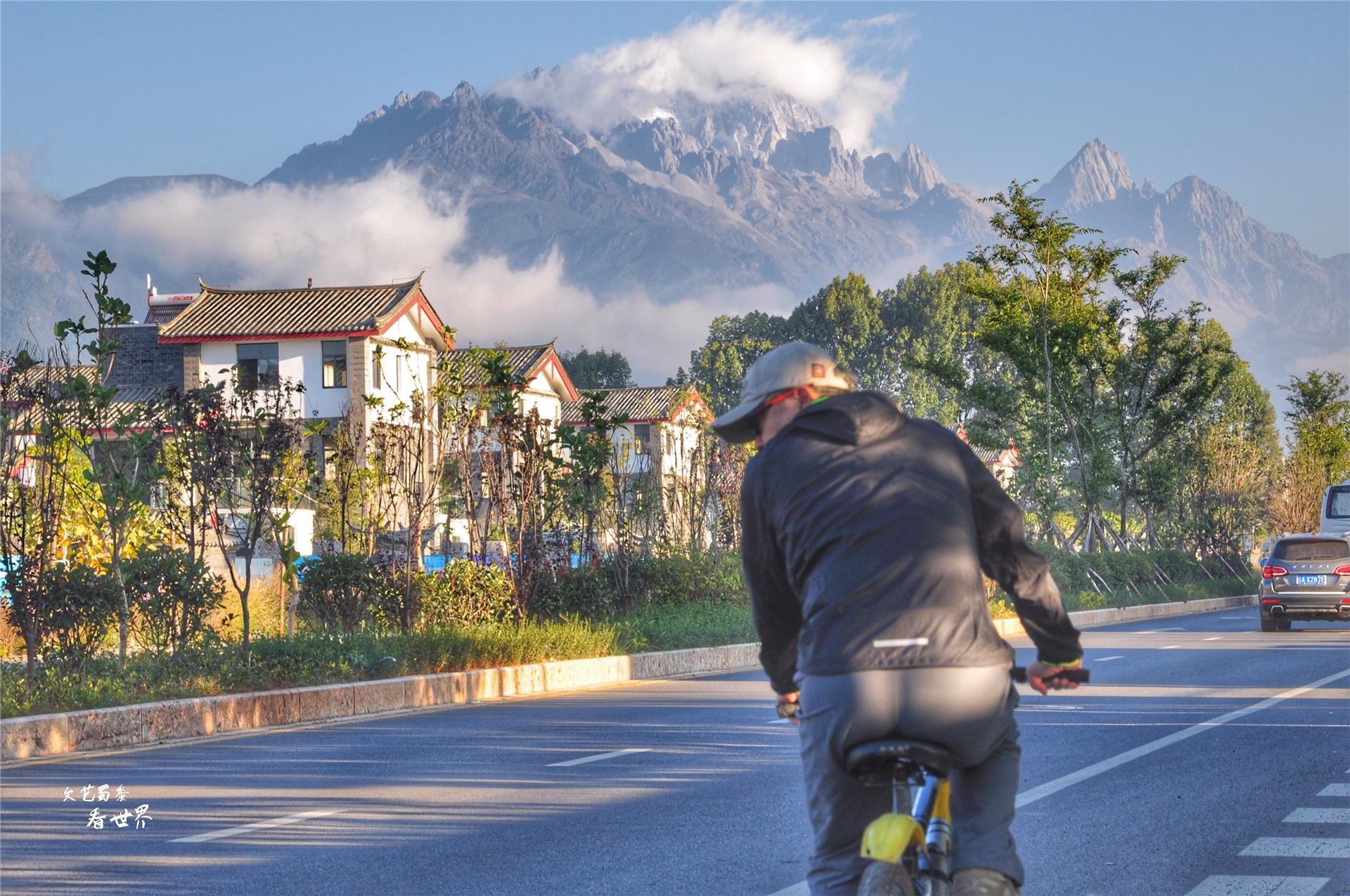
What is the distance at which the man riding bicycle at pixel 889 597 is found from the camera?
3633mm

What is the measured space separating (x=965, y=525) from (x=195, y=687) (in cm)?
1060

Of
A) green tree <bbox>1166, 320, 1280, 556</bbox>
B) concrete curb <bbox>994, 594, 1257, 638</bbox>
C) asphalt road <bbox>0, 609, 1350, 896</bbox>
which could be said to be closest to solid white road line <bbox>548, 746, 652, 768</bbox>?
asphalt road <bbox>0, 609, 1350, 896</bbox>

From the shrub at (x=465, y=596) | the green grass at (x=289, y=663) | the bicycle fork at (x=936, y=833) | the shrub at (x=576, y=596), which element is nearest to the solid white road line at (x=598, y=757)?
the green grass at (x=289, y=663)

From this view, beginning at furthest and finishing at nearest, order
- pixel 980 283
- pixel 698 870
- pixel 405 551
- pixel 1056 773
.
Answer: pixel 980 283
pixel 405 551
pixel 1056 773
pixel 698 870

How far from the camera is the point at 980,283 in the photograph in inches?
1475

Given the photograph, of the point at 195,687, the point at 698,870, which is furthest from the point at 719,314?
the point at 698,870

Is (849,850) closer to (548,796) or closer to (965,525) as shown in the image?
(965,525)

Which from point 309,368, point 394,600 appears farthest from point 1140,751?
Answer: point 309,368

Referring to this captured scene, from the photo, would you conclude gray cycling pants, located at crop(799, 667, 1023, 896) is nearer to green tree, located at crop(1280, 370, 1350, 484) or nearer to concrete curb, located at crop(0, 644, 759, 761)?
concrete curb, located at crop(0, 644, 759, 761)

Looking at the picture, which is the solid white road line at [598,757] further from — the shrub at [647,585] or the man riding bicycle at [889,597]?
the shrub at [647,585]

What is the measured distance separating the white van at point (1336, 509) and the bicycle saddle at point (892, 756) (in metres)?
32.9

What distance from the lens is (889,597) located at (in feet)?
12.0

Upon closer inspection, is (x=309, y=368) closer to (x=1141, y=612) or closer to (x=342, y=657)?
(x=1141, y=612)

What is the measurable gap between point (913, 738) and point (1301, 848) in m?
4.58
